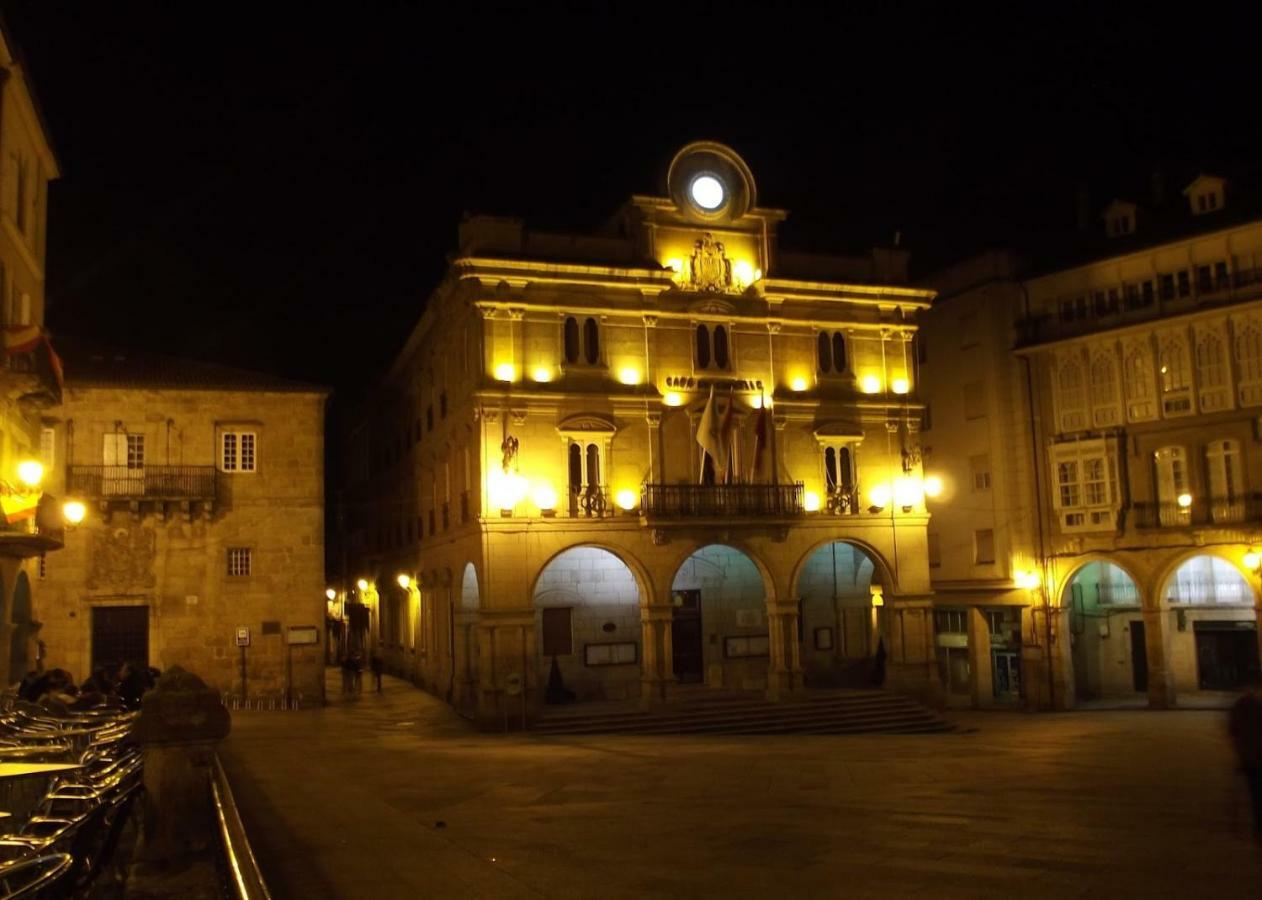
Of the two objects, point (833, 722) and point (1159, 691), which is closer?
point (833, 722)

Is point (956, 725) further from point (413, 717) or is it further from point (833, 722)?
point (413, 717)

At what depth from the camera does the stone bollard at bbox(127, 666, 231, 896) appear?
9352 mm

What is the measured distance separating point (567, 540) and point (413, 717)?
6968 millimetres

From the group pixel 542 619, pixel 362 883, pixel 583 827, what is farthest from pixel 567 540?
pixel 362 883

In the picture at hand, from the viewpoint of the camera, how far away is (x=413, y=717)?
1326 inches

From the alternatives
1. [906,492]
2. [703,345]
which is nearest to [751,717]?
[906,492]

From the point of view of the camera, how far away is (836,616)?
3972 cm

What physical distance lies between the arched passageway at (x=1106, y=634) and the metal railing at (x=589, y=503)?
1859 centimetres

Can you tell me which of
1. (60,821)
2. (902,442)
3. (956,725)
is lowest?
(956,725)

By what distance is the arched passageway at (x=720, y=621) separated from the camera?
3684 centimetres

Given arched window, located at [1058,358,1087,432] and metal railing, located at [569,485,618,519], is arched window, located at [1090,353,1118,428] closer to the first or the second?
arched window, located at [1058,358,1087,432]

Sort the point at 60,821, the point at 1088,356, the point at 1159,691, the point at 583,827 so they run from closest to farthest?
the point at 60,821
the point at 583,827
the point at 1159,691
the point at 1088,356

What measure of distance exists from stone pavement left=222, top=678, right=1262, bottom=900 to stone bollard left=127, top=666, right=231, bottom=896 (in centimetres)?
153

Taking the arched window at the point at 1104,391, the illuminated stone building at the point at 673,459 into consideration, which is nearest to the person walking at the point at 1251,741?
Answer: the illuminated stone building at the point at 673,459
